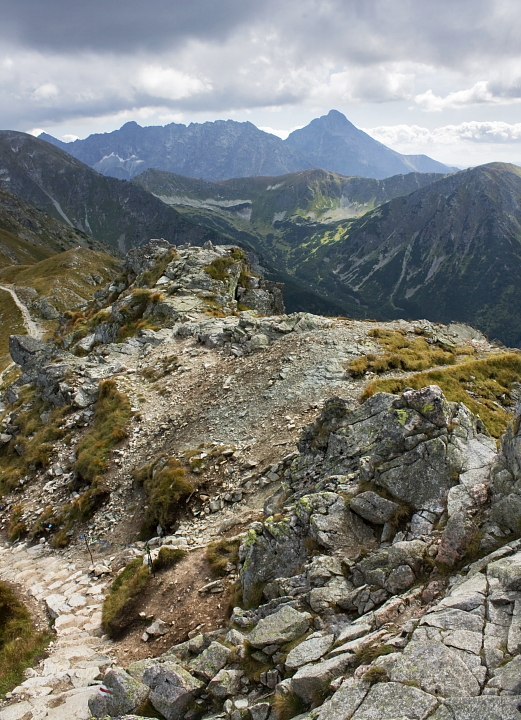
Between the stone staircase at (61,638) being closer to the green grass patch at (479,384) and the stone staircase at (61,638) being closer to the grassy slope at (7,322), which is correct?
the green grass patch at (479,384)

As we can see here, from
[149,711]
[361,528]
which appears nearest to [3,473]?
[149,711]

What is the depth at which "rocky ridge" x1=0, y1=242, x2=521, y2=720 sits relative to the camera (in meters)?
8.35

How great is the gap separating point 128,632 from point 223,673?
20.7 feet

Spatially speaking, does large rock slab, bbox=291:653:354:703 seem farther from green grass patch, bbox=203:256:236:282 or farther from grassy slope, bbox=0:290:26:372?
grassy slope, bbox=0:290:26:372

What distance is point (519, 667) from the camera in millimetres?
7270

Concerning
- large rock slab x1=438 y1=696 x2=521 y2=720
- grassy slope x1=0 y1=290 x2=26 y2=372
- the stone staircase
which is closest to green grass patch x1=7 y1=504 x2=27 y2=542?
the stone staircase

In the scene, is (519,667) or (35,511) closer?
(519,667)

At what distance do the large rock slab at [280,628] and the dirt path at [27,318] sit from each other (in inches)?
4474

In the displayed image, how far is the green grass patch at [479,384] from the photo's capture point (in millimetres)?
23953

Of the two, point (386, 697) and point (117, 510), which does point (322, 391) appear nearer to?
point (117, 510)

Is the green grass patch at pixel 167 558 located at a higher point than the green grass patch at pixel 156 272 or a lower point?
lower

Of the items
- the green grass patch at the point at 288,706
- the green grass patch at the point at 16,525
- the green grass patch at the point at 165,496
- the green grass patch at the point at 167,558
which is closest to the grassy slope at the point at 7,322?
the green grass patch at the point at 16,525

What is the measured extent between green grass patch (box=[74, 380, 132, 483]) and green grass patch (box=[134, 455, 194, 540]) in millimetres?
5098

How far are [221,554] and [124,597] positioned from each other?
4.13 m
